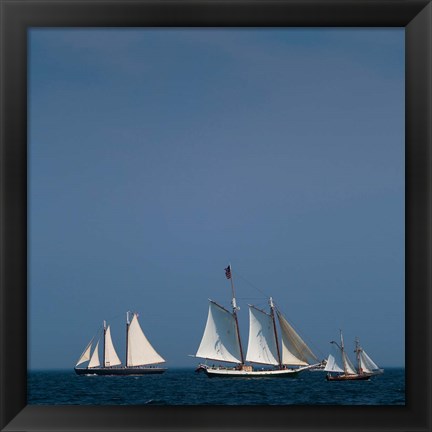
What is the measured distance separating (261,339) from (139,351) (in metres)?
2.97

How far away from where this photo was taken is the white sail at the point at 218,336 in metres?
14.6

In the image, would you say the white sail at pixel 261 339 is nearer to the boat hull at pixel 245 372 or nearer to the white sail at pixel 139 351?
the boat hull at pixel 245 372

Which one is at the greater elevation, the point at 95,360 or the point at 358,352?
the point at 358,352

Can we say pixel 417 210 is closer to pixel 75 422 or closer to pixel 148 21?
pixel 148 21

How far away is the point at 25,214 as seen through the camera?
5.63 feet

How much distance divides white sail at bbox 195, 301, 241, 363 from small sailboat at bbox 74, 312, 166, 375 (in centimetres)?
236

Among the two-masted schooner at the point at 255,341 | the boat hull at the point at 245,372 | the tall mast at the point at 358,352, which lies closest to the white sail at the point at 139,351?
the boat hull at the point at 245,372

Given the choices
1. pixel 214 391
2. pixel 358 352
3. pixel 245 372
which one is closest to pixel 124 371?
pixel 214 391

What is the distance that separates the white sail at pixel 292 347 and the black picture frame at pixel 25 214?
40.2 feet

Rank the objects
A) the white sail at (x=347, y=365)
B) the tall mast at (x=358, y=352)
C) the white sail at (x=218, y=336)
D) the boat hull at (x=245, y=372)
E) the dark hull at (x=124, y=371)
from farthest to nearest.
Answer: the dark hull at (x=124, y=371) → the boat hull at (x=245, y=372) → the white sail at (x=347, y=365) → the tall mast at (x=358, y=352) → the white sail at (x=218, y=336)

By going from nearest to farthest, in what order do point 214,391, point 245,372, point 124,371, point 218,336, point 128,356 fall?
point 218,336 → point 245,372 → point 214,391 → point 128,356 → point 124,371

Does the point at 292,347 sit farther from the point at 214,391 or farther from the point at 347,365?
the point at 214,391

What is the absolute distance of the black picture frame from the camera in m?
1.72

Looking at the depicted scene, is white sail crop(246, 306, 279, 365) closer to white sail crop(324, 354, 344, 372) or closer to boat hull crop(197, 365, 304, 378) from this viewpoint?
boat hull crop(197, 365, 304, 378)
